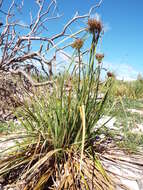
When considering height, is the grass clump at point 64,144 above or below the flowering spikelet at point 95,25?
below

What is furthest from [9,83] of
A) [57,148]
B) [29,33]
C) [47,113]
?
[57,148]

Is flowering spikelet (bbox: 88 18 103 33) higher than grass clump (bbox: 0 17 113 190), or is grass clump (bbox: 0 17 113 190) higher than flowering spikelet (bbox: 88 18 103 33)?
flowering spikelet (bbox: 88 18 103 33)

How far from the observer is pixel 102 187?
1.66m

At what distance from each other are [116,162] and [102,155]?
16 centimetres

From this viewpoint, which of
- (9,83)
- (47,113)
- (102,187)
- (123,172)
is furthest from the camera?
(9,83)

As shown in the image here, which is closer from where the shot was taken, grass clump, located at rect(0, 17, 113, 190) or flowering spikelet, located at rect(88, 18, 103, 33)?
flowering spikelet, located at rect(88, 18, 103, 33)

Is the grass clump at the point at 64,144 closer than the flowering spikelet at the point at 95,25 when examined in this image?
No

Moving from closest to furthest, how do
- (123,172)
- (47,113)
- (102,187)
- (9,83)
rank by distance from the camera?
1. (102,187)
2. (123,172)
3. (47,113)
4. (9,83)

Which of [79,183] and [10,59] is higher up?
[10,59]

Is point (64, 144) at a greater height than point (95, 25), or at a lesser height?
lesser

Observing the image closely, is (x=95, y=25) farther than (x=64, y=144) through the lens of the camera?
No

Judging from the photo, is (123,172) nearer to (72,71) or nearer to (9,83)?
(72,71)

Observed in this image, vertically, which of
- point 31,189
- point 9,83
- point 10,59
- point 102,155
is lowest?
point 31,189

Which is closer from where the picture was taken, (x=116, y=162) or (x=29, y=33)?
(x=116, y=162)
